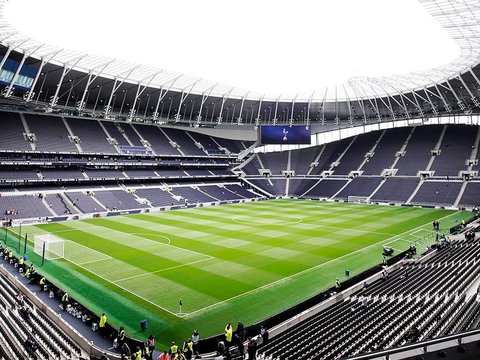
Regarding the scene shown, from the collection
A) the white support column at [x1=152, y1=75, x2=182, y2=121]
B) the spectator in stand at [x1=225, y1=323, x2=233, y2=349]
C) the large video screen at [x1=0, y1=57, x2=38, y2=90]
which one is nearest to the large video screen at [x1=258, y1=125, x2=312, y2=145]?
the white support column at [x1=152, y1=75, x2=182, y2=121]

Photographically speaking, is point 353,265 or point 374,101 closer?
point 353,265

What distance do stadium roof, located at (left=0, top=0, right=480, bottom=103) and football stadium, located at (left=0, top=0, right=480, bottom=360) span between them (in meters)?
0.36

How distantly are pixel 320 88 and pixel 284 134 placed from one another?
45.4ft

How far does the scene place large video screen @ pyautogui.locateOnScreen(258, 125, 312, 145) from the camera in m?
79.9

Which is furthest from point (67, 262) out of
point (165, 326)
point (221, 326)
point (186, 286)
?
point (221, 326)

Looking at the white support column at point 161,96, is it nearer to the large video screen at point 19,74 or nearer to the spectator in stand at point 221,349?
the large video screen at point 19,74

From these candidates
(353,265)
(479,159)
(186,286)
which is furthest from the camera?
(479,159)

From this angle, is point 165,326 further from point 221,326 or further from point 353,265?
point 353,265

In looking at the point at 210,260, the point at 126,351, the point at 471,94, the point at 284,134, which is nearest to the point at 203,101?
the point at 284,134

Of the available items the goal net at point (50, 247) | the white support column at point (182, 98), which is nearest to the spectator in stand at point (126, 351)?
the goal net at point (50, 247)

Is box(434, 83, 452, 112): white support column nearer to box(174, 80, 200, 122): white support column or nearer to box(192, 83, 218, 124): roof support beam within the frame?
box(192, 83, 218, 124): roof support beam

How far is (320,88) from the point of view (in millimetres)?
70562

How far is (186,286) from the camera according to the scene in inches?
908

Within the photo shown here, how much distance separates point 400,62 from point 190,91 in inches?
1466
